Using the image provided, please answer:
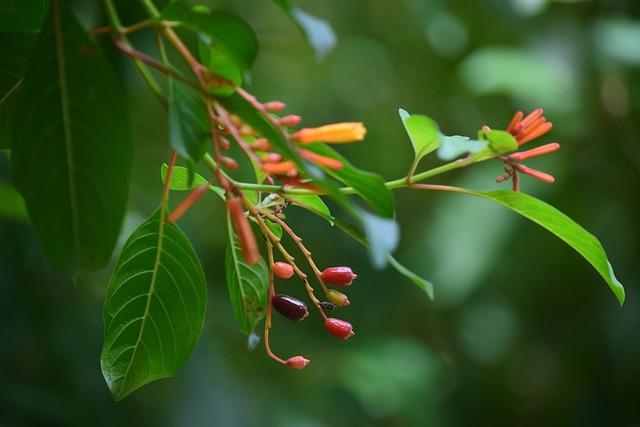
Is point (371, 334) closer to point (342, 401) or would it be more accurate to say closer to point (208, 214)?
point (342, 401)

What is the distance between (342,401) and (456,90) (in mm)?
890

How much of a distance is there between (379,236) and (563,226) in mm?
182

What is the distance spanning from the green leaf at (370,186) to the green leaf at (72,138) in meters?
0.10

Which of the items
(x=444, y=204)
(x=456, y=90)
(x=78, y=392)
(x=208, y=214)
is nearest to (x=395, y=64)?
(x=456, y=90)

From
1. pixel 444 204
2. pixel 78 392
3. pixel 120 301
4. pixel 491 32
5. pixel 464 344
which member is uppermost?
pixel 120 301

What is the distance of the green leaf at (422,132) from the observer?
43 centimetres

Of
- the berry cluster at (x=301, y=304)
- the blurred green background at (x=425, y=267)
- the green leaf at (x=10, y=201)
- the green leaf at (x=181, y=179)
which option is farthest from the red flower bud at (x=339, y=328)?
the blurred green background at (x=425, y=267)

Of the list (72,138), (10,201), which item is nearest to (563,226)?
(72,138)

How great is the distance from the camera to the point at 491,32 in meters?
2.17

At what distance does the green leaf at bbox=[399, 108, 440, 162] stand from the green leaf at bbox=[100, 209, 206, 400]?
0.16m

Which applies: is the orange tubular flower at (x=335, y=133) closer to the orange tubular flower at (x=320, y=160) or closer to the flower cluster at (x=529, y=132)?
the orange tubular flower at (x=320, y=160)

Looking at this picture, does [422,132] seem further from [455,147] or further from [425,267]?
[425,267]

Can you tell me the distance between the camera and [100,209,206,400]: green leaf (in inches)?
19.4

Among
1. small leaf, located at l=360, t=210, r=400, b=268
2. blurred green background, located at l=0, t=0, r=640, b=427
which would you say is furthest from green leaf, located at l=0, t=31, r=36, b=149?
blurred green background, located at l=0, t=0, r=640, b=427
